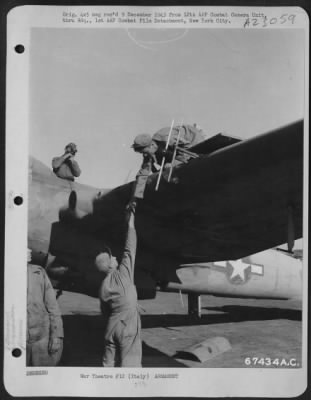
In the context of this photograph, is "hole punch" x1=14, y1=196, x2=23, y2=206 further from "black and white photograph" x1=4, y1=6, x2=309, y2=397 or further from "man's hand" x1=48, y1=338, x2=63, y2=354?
"man's hand" x1=48, y1=338, x2=63, y2=354

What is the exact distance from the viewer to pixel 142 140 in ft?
4.48

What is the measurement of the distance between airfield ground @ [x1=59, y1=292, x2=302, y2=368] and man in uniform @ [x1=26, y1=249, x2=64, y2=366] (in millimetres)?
25

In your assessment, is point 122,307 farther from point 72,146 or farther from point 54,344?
point 72,146

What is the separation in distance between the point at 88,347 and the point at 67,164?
0.53 meters

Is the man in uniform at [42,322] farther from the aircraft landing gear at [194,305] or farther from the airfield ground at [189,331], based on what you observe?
the aircraft landing gear at [194,305]

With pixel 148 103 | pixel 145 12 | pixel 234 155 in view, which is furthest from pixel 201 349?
pixel 145 12

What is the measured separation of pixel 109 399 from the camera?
1.35m

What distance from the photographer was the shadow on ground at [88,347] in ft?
4.47

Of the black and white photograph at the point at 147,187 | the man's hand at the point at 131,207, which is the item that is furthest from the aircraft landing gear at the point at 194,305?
the man's hand at the point at 131,207

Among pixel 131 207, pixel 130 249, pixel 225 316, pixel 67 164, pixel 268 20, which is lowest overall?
pixel 225 316

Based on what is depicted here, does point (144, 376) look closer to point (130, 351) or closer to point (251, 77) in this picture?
point (130, 351)

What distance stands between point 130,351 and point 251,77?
85 cm

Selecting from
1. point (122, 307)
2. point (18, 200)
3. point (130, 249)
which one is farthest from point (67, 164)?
point (122, 307)

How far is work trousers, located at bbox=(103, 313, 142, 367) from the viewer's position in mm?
1363
